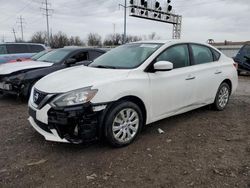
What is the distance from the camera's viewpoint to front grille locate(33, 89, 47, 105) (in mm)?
3454

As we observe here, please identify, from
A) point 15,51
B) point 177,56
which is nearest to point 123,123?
→ point 177,56

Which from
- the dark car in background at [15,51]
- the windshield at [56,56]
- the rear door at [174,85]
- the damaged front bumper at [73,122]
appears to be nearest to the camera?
the damaged front bumper at [73,122]

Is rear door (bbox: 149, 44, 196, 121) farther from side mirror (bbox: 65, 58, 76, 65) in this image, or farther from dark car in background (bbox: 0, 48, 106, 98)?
side mirror (bbox: 65, 58, 76, 65)

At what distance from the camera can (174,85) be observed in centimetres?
420

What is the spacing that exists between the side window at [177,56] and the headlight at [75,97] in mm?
1422

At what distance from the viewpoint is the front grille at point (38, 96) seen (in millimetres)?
3454

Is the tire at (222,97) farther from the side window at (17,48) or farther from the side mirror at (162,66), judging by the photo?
the side window at (17,48)

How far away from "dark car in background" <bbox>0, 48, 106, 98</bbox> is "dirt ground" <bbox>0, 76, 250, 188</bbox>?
1.54 m

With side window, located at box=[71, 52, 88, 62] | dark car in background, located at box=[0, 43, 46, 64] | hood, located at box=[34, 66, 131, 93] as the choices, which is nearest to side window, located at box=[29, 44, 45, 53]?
dark car in background, located at box=[0, 43, 46, 64]

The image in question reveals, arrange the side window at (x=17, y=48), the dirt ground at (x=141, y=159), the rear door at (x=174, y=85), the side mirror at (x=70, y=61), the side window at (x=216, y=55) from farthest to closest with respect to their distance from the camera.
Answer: the side window at (x=17, y=48), the side mirror at (x=70, y=61), the side window at (x=216, y=55), the rear door at (x=174, y=85), the dirt ground at (x=141, y=159)

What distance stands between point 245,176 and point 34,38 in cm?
8107

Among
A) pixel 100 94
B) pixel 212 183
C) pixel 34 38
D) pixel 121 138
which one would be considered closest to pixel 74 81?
pixel 100 94

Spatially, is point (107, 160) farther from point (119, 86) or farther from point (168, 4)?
point (168, 4)

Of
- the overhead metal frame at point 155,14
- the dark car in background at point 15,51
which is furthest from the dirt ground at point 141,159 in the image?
the overhead metal frame at point 155,14
